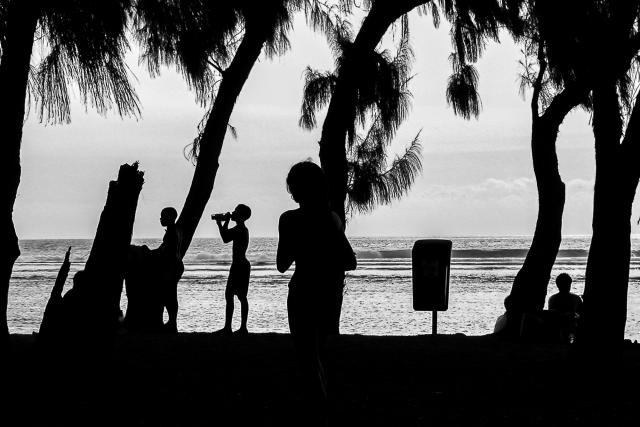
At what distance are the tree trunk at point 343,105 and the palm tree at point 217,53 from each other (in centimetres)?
70

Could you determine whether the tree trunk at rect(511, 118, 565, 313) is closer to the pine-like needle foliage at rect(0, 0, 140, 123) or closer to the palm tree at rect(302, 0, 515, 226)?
the palm tree at rect(302, 0, 515, 226)

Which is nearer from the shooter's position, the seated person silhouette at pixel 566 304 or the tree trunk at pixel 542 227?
the seated person silhouette at pixel 566 304

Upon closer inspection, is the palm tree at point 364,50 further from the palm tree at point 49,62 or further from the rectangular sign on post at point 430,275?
the palm tree at point 49,62

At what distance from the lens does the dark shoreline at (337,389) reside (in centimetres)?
449

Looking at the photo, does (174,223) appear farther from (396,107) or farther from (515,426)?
(515,426)

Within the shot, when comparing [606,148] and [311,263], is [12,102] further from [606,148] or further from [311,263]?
[606,148]

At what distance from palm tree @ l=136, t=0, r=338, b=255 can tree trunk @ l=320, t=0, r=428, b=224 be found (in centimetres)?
70

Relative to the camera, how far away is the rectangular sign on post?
9062mm

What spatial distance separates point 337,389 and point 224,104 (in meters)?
4.06

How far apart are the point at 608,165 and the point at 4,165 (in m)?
3.54

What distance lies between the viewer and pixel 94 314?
208 inches

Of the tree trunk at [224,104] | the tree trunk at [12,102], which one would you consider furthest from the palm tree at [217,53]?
the tree trunk at [12,102]

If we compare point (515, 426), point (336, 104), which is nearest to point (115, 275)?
point (515, 426)

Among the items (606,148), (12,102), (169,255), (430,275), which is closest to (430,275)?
(430,275)
